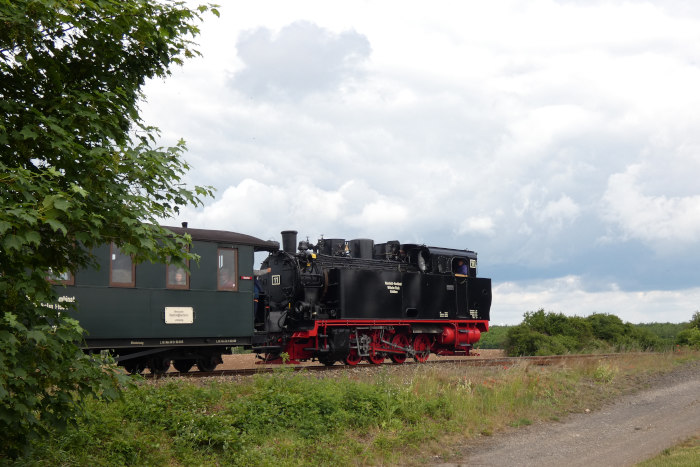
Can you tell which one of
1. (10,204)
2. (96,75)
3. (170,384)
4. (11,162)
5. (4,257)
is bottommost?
(170,384)

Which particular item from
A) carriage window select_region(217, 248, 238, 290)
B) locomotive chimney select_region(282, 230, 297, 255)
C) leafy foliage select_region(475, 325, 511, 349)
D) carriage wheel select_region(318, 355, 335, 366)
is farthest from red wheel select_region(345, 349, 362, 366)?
leafy foliage select_region(475, 325, 511, 349)

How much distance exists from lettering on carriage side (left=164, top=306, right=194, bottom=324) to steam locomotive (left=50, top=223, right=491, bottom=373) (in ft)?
0.08

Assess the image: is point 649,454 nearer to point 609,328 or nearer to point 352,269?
point 352,269

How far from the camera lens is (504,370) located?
15195 mm

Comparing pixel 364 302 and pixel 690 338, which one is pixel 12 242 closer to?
pixel 364 302

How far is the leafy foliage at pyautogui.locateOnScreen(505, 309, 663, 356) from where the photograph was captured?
2537cm

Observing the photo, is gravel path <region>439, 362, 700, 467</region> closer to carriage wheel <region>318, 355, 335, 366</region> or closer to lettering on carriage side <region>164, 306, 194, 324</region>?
Answer: carriage wheel <region>318, 355, 335, 366</region>

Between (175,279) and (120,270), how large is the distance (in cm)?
121

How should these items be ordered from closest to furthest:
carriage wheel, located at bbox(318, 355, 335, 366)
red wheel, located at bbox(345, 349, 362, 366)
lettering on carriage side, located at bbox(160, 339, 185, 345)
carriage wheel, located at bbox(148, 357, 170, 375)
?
lettering on carriage side, located at bbox(160, 339, 185, 345)
carriage wheel, located at bbox(148, 357, 170, 375)
carriage wheel, located at bbox(318, 355, 335, 366)
red wheel, located at bbox(345, 349, 362, 366)

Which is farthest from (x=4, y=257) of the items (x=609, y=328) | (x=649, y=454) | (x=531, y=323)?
(x=609, y=328)

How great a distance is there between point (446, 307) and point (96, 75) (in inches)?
574

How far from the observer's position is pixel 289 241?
61.2ft

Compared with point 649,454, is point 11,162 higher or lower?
higher

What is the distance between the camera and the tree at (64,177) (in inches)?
235
